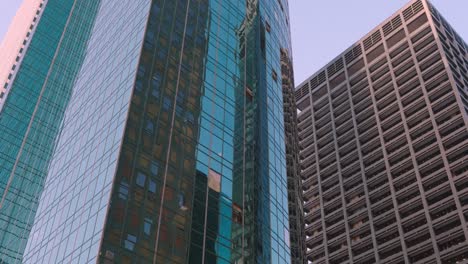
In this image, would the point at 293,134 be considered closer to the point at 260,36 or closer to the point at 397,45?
the point at 260,36

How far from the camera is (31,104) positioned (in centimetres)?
14512

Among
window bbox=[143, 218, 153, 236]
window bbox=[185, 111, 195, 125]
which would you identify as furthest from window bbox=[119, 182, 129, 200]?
window bbox=[185, 111, 195, 125]

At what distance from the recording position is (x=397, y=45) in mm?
144250

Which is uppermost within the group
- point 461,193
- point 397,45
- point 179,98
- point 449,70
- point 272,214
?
point 397,45

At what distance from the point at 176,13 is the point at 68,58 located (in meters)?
95.0

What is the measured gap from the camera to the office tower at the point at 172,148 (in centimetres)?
5422

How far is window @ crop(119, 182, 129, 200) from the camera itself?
53.5m

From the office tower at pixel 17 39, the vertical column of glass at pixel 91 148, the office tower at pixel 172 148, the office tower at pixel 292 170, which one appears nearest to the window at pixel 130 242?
the office tower at pixel 172 148

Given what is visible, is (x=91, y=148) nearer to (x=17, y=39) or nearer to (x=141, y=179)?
(x=141, y=179)

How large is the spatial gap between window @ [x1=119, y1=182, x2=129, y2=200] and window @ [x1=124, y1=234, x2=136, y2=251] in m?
3.84

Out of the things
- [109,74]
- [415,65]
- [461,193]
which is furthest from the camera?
[415,65]

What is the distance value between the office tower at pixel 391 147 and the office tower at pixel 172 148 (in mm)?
45374

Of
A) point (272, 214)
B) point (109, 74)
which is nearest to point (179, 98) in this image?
point (109, 74)

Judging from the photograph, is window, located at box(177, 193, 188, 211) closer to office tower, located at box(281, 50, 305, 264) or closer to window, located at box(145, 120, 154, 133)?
window, located at box(145, 120, 154, 133)
